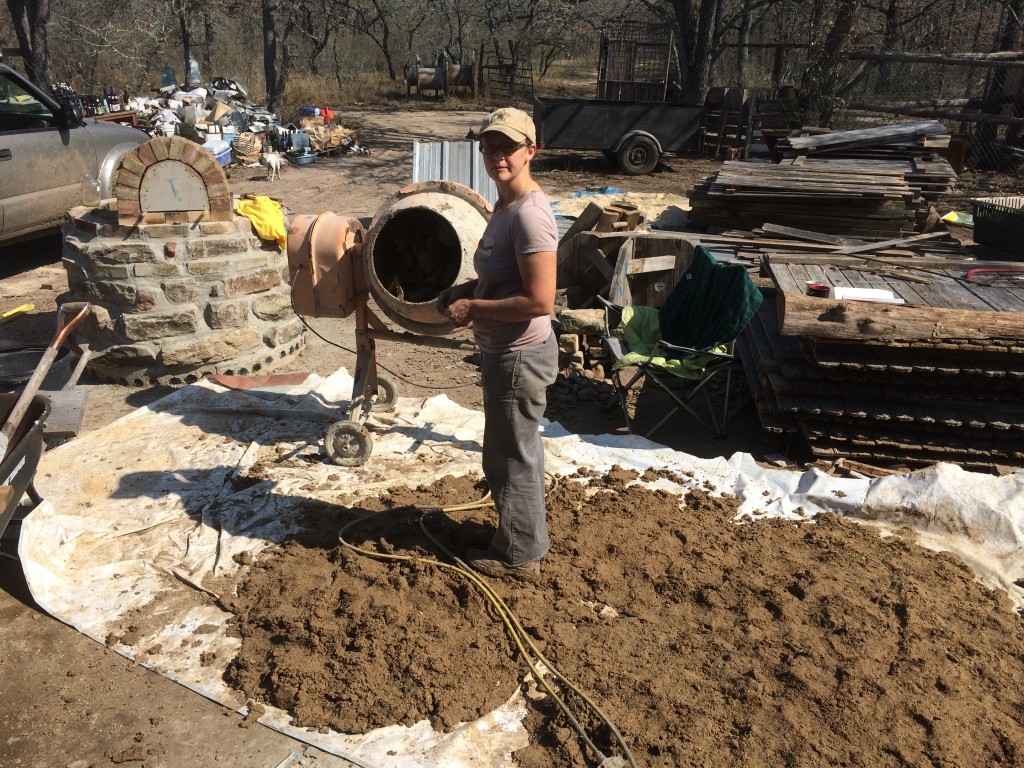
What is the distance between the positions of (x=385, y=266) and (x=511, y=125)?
75.2 inches

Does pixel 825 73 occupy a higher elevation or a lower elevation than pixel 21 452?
higher

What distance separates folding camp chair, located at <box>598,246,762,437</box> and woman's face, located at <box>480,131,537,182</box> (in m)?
2.28

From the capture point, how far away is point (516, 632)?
306cm

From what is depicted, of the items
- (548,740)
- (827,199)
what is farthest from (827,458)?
(827,199)

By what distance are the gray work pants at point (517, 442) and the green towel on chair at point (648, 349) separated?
1.91 metres

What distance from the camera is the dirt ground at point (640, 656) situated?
8.53 feet

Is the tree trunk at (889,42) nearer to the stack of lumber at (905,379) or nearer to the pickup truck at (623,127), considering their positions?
the pickup truck at (623,127)

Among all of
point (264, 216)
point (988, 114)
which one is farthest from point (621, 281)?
point (988, 114)

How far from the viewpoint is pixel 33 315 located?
6793mm

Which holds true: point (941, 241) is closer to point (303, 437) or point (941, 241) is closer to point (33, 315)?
point (303, 437)

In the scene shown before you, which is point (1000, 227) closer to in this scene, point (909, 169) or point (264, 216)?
point (909, 169)

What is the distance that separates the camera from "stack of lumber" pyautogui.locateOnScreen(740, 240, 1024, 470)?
423 centimetres

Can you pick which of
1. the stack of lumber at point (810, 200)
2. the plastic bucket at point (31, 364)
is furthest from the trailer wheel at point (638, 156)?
the plastic bucket at point (31, 364)

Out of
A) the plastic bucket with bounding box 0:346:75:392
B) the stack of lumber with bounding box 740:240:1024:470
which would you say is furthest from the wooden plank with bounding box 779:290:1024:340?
the plastic bucket with bounding box 0:346:75:392
